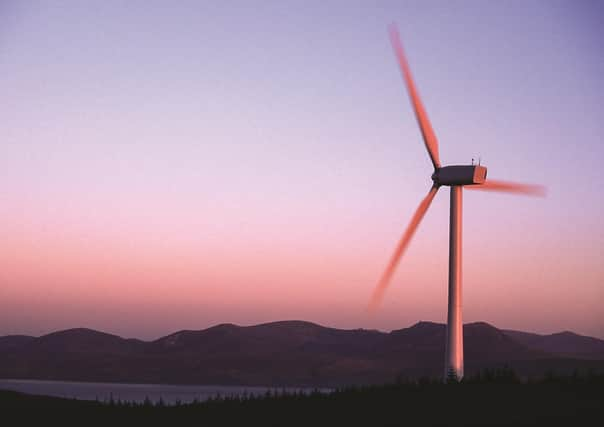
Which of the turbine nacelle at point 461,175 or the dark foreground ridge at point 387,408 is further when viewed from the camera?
the turbine nacelle at point 461,175

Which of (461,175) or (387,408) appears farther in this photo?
(461,175)

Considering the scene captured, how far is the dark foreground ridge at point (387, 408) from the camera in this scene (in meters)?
49.5

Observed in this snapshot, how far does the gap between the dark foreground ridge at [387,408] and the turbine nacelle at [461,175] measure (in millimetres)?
12764

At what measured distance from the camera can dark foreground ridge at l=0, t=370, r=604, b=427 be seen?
49.5 metres

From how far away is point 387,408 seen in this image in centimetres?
5566

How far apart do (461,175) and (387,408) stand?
1674 cm

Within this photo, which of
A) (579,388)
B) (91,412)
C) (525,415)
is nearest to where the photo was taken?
(525,415)

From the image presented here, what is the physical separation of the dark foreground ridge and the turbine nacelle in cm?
1276

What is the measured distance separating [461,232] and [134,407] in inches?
984

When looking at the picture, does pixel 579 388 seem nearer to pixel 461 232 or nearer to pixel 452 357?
pixel 452 357

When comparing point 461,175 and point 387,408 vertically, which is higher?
point 461,175

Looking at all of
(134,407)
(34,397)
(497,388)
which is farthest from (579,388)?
(34,397)

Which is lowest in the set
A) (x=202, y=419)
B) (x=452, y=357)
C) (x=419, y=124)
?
(x=202, y=419)

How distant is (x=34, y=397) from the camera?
71.3 metres
